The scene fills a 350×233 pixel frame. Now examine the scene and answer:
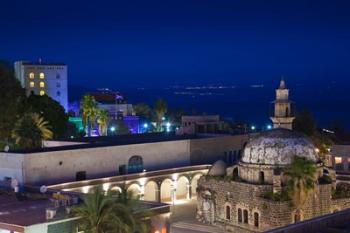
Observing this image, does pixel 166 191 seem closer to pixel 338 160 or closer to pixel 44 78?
pixel 338 160

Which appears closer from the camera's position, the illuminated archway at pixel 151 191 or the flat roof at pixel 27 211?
the flat roof at pixel 27 211

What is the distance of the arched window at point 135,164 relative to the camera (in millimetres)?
48872

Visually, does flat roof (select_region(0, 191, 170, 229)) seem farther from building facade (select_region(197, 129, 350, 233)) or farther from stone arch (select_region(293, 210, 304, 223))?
stone arch (select_region(293, 210, 304, 223))

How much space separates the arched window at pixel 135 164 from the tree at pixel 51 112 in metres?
16.3

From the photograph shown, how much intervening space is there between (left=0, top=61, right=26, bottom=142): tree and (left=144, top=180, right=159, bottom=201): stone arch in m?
17.5

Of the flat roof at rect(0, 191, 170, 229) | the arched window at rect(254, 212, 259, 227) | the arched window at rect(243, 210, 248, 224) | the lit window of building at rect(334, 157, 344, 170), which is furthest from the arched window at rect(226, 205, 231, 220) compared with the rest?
the lit window of building at rect(334, 157, 344, 170)

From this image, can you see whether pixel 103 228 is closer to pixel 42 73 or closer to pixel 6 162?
pixel 6 162

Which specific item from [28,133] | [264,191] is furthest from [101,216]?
[28,133]

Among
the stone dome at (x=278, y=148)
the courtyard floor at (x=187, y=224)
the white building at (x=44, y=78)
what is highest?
the white building at (x=44, y=78)

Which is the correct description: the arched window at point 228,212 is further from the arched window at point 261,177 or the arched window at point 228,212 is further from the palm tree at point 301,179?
the palm tree at point 301,179

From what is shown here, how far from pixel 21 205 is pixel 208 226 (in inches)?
611

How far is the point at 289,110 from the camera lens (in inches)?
1802

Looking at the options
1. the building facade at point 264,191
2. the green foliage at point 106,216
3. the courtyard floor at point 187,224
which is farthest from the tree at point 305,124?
the green foliage at point 106,216

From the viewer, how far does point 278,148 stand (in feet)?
136
